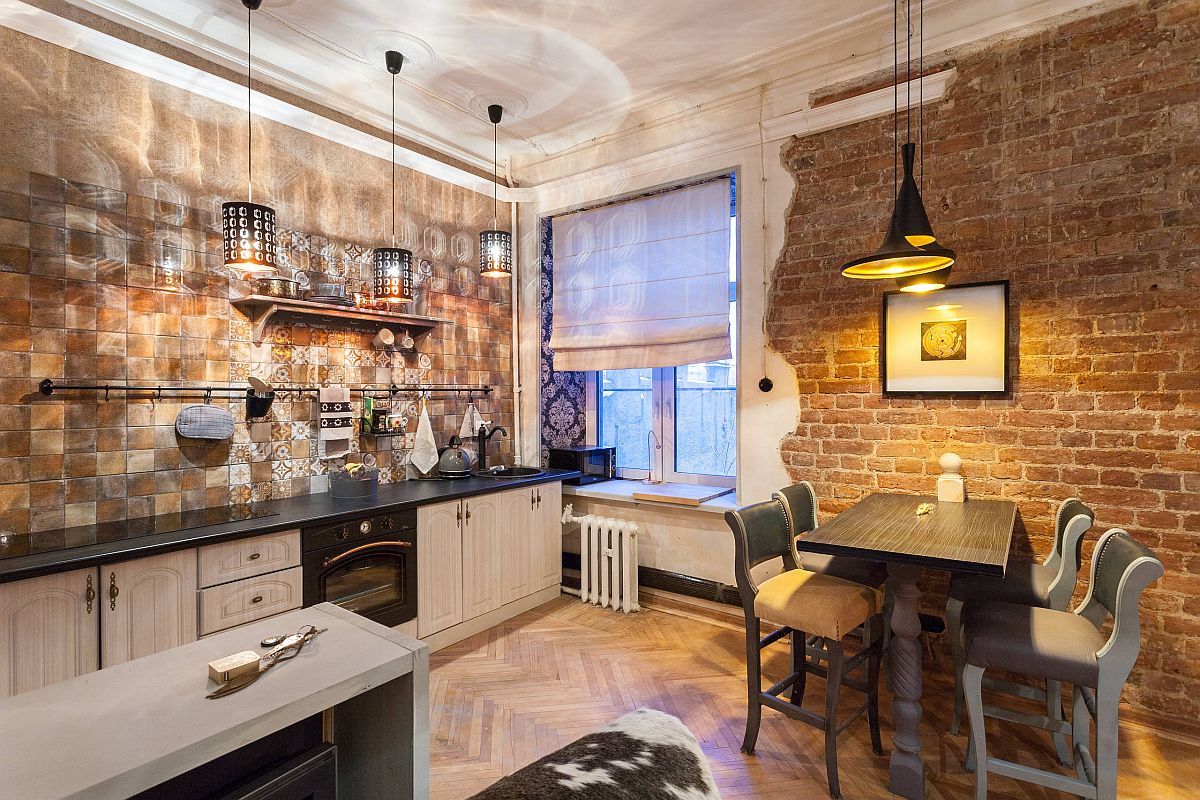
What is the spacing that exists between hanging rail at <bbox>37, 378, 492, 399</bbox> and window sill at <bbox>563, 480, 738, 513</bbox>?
103 cm

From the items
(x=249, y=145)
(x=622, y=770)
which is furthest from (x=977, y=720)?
(x=249, y=145)

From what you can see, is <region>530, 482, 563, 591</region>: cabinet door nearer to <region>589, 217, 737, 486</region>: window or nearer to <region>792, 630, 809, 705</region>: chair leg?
<region>589, 217, 737, 486</region>: window

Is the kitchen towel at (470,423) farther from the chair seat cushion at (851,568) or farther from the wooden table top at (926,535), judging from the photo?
the wooden table top at (926,535)

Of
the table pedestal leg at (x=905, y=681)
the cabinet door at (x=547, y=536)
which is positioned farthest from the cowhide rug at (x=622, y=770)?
the cabinet door at (x=547, y=536)

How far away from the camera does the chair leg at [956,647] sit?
7.90ft

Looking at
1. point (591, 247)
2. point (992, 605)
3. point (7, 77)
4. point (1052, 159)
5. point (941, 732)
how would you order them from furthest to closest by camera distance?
point (591, 247), point (1052, 159), point (941, 732), point (7, 77), point (992, 605)

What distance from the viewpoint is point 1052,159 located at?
8.91 feet

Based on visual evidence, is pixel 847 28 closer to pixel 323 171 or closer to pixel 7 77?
pixel 323 171

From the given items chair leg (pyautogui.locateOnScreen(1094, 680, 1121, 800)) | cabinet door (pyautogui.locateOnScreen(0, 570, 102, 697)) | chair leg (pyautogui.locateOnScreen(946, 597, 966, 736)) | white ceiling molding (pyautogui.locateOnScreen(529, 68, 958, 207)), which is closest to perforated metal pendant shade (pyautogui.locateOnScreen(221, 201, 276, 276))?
cabinet door (pyautogui.locateOnScreen(0, 570, 102, 697))

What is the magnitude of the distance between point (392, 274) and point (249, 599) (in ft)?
5.97

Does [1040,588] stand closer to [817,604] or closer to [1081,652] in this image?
[1081,652]

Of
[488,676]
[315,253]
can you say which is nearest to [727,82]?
[315,253]

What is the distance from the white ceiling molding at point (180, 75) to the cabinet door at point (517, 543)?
2308mm

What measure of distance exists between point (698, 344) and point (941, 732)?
2338mm
